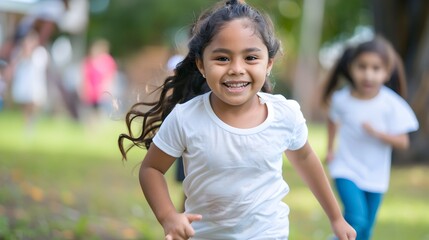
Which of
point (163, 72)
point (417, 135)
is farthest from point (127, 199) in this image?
point (417, 135)

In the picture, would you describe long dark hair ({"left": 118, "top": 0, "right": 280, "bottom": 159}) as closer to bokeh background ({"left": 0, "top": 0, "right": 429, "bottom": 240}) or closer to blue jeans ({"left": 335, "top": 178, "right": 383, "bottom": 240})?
bokeh background ({"left": 0, "top": 0, "right": 429, "bottom": 240})

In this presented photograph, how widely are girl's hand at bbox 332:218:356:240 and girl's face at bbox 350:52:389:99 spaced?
2.49m

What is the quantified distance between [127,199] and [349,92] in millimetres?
3130

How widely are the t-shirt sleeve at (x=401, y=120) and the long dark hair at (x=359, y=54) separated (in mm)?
341

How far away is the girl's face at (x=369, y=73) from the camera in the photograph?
21.0 feet

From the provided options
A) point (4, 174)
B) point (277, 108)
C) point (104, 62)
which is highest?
point (277, 108)

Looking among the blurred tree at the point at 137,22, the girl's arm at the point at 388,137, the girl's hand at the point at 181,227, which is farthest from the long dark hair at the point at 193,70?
the blurred tree at the point at 137,22

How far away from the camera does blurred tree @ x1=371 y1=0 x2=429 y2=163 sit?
1456 centimetres

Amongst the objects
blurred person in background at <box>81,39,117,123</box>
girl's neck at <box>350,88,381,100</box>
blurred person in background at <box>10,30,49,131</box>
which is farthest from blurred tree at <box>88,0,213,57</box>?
girl's neck at <box>350,88,381,100</box>

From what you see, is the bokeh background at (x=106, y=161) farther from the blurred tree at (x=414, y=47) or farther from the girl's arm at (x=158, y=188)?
the girl's arm at (x=158, y=188)

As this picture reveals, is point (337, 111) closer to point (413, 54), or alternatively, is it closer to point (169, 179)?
point (169, 179)

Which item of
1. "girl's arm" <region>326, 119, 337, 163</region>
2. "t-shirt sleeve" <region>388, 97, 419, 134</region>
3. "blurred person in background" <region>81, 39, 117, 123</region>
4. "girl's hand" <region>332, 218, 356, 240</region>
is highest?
"girl's hand" <region>332, 218, 356, 240</region>

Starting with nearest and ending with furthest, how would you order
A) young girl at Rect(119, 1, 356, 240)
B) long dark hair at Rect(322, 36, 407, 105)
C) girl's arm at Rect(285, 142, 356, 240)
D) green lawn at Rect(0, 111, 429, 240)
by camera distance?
young girl at Rect(119, 1, 356, 240) → girl's arm at Rect(285, 142, 356, 240) → green lawn at Rect(0, 111, 429, 240) → long dark hair at Rect(322, 36, 407, 105)

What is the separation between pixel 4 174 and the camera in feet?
29.4
